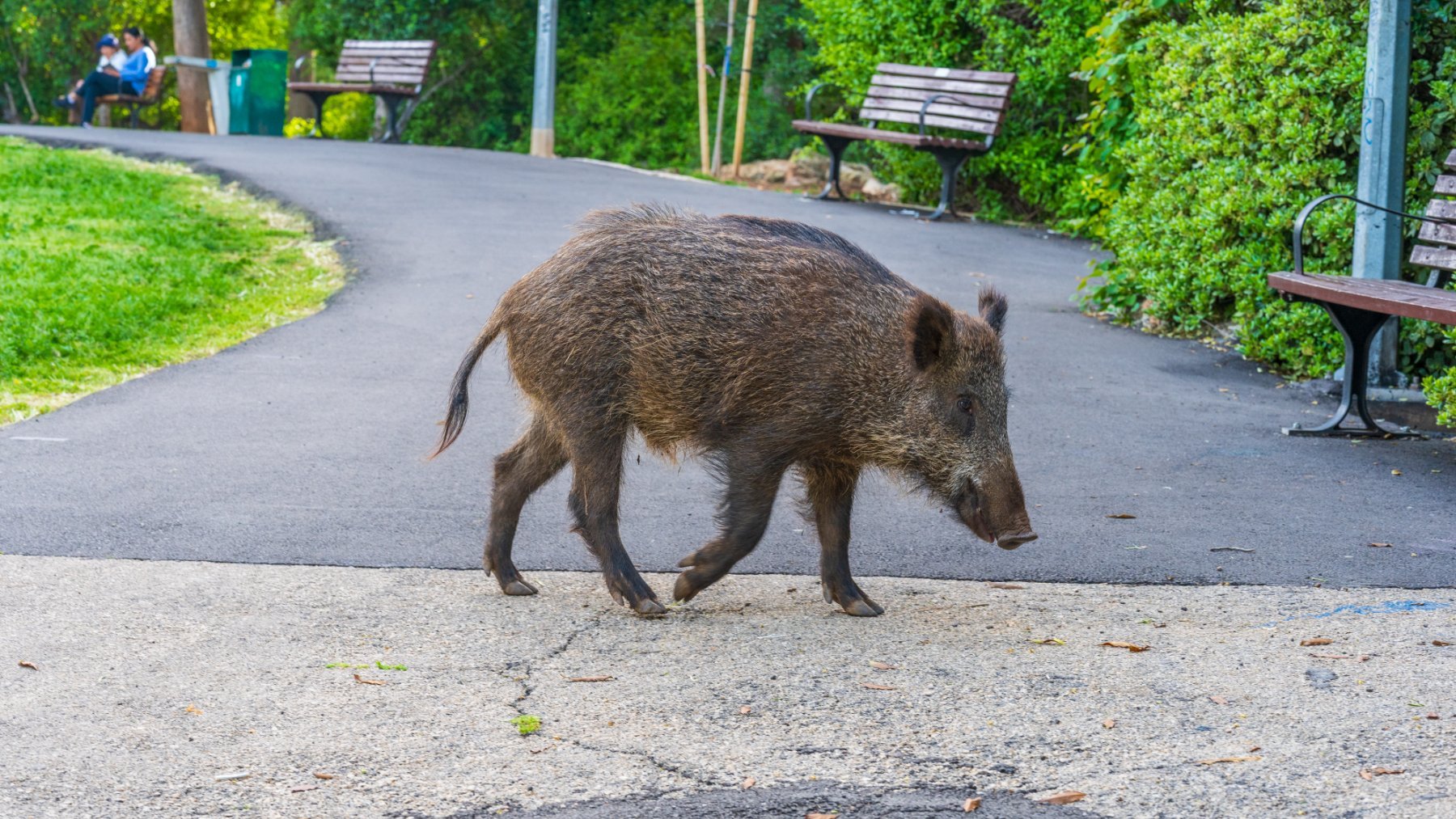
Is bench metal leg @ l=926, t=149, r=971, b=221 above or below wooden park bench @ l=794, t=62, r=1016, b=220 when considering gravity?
below

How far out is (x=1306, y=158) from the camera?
916cm

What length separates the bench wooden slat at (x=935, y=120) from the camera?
15973mm

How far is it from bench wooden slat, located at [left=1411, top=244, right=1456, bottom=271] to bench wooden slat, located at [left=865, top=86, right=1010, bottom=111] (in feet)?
27.6

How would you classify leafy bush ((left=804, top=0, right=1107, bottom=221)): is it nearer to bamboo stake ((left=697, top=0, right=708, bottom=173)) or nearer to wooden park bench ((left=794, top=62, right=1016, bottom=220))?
wooden park bench ((left=794, top=62, right=1016, bottom=220))

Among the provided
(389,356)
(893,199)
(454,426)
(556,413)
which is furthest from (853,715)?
(893,199)

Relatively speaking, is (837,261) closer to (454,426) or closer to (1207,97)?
(454,426)

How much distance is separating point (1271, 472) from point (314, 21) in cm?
2244

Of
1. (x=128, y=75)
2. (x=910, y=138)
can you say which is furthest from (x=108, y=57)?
(x=910, y=138)

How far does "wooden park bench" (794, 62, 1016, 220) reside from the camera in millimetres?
16062

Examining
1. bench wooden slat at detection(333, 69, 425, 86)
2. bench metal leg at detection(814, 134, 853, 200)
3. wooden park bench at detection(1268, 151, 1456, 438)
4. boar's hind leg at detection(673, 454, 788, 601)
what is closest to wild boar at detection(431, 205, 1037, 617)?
boar's hind leg at detection(673, 454, 788, 601)

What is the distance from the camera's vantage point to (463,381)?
545 cm

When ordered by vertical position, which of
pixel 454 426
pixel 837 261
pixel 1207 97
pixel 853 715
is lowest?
pixel 853 715

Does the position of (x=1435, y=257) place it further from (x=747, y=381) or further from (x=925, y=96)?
(x=925, y=96)

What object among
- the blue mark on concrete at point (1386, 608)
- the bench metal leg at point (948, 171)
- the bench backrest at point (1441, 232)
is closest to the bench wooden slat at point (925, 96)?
the bench metal leg at point (948, 171)
